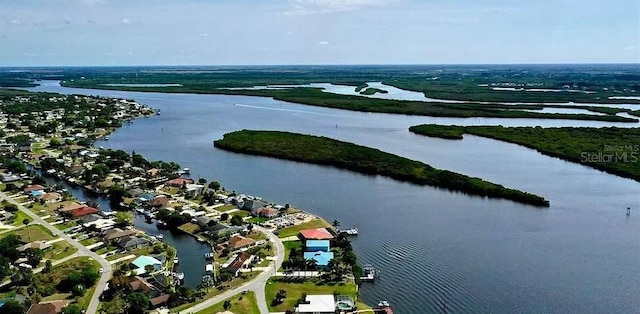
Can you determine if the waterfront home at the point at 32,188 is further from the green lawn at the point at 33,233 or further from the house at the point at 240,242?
the house at the point at 240,242

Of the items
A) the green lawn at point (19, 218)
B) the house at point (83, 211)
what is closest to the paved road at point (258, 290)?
the house at point (83, 211)

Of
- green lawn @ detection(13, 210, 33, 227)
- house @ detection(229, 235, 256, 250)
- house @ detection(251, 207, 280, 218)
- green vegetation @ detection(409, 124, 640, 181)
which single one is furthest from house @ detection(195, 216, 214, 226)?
green vegetation @ detection(409, 124, 640, 181)

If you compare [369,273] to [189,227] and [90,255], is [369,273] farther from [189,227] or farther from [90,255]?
[90,255]

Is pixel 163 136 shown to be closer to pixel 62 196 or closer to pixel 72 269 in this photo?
pixel 62 196

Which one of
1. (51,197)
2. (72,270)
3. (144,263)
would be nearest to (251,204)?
(144,263)

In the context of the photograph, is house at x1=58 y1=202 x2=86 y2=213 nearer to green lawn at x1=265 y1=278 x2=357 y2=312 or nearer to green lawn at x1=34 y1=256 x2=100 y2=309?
green lawn at x1=34 y1=256 x2=100 y2=309
